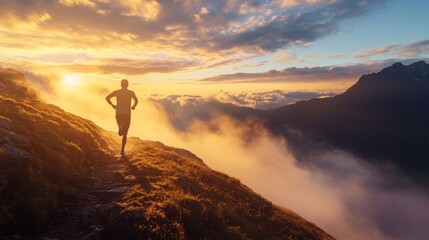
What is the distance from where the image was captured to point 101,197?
48.7ft

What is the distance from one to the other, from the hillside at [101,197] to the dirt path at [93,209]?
1.4 inches

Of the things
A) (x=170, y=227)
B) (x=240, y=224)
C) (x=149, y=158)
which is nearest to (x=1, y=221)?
(x=170, y=227)

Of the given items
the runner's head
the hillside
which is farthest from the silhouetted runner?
the hillside

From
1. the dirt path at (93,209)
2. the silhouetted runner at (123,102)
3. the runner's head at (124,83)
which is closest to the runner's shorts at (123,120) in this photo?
the silhouetted runner at (123,102)

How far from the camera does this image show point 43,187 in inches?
496

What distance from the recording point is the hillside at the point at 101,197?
1112 centimetres

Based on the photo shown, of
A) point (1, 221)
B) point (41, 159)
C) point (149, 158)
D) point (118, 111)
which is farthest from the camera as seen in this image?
point (149, 158)

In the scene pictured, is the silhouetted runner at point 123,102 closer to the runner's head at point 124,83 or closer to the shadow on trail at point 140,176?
the runner's head at point 124,83

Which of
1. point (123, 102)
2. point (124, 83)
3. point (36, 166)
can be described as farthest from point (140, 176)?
point (124, 83)

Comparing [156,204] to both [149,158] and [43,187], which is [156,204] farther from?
[149,158]

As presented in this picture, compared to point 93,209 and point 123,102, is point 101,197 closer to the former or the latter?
point 93,209

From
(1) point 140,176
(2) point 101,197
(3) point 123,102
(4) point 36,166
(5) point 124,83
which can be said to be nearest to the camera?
(4) point 36,166

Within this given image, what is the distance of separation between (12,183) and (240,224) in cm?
963

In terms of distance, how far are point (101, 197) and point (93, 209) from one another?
1718 millimetres
